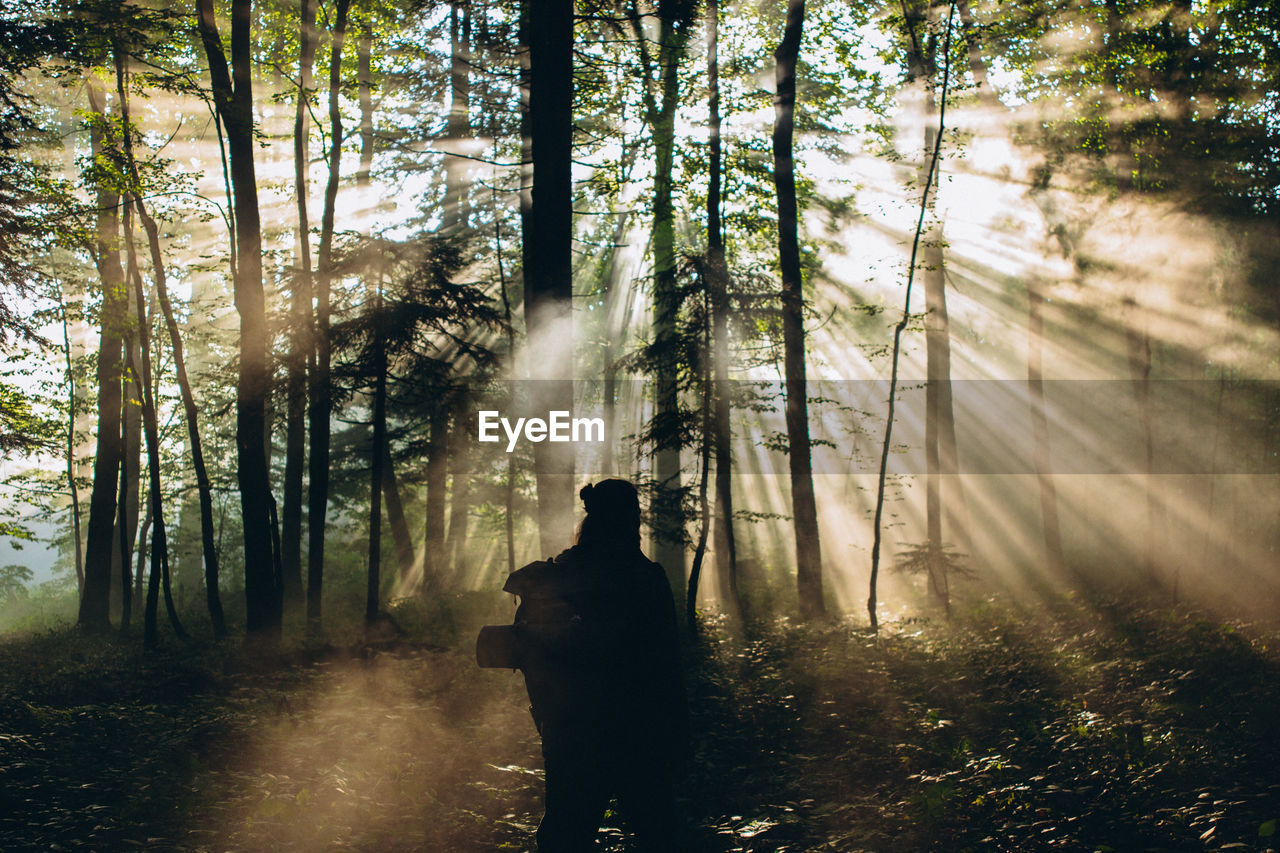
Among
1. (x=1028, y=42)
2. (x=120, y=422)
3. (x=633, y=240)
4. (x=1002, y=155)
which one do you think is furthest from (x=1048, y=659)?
(x=120, y=422)

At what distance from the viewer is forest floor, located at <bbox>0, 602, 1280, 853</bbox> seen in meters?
5.05

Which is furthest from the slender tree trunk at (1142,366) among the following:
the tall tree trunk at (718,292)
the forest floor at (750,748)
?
→ the tall tree trunk at (718,292)

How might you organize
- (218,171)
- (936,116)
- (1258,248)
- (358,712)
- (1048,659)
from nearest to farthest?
(358,712), (1048,659), (1258,248), (936,116), (218,171)

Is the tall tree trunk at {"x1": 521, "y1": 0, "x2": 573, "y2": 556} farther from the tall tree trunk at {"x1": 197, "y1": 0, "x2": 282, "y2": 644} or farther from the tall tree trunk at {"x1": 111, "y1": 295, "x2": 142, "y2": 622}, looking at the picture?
the tall tree trunk at {"x1": 111, "y1": 295, "x2": 142, "y2": 622}

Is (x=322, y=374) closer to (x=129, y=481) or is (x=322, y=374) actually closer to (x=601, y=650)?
(x=601, y=650)

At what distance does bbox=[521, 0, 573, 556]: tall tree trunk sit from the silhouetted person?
4639 mm

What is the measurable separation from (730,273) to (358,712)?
9689mm

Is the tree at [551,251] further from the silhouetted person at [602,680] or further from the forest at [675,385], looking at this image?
the silhouetted person at [602,680]

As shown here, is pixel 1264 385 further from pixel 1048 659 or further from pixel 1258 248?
pixel 1048 659

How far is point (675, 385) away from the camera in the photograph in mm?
14156

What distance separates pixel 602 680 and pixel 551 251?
5578 mm

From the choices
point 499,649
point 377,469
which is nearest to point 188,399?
point 377,469

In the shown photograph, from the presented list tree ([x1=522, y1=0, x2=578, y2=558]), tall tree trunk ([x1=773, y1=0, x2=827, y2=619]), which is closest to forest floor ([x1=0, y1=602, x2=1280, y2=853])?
tall tree trunk ([x1=773, y1=0, x2=827, y2=619])

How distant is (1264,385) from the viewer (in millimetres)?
16297
